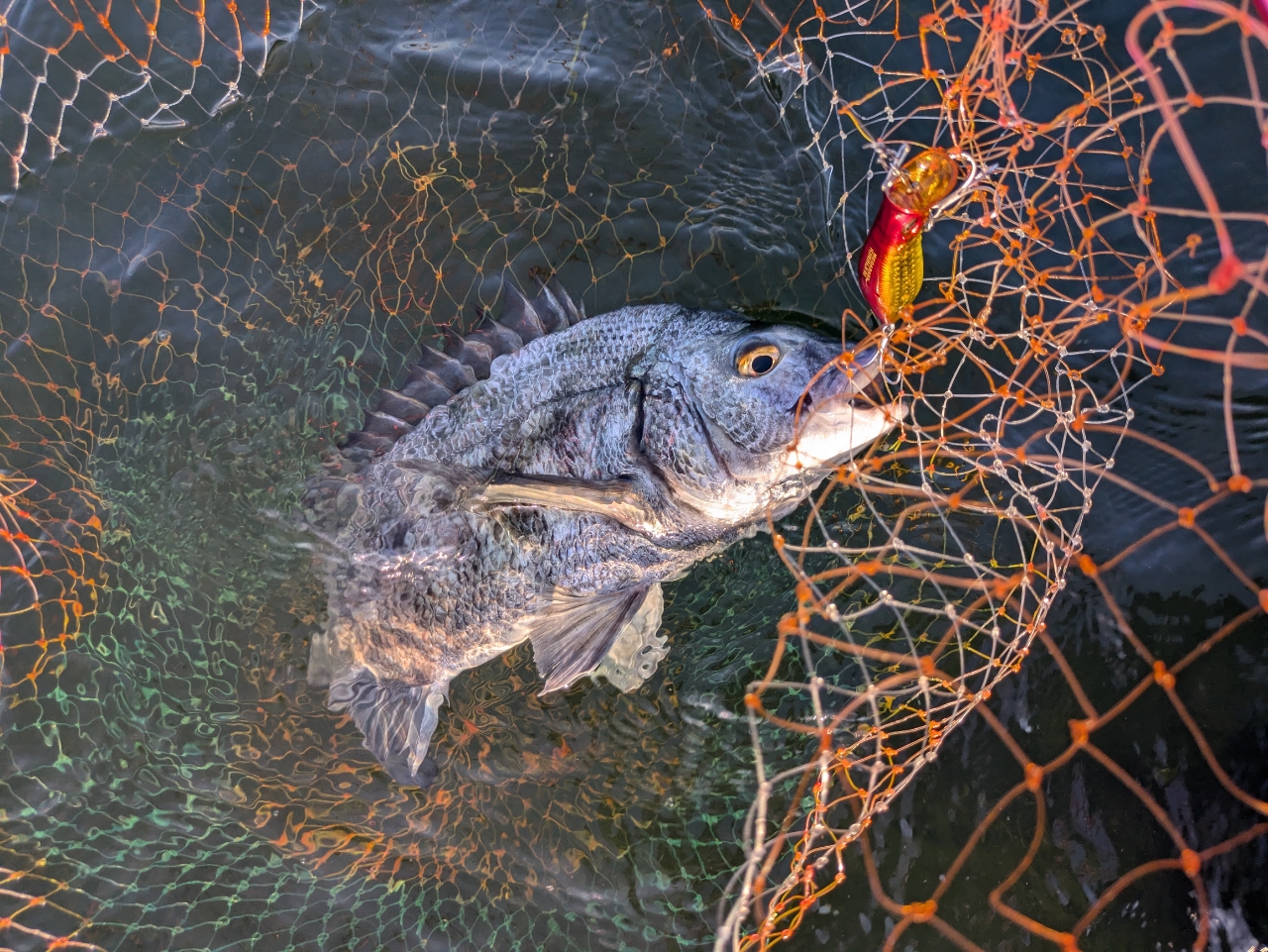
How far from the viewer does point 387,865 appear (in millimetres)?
4023

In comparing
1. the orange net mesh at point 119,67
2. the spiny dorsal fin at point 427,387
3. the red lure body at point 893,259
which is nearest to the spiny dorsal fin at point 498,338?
the spiny dorsal fin at point 427,387

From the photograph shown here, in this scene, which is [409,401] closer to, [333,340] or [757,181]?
[333,340]

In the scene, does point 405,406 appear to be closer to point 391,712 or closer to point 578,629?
point 578,629

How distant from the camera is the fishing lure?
322 centimetres

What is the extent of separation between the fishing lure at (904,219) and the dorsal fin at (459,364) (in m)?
1.27

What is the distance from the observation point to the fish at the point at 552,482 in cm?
325

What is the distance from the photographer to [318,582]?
402 cm

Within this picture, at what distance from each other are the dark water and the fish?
11.5 inches

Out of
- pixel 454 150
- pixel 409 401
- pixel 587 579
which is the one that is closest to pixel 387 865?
pixel 587 579

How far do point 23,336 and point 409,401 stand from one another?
1.97 meters

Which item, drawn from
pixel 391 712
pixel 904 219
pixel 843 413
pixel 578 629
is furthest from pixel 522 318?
pixel 391 712

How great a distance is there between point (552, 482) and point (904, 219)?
172 cm

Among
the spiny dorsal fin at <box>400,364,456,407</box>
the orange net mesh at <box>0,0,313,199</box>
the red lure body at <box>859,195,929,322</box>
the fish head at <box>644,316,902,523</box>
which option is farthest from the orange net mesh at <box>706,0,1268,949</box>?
the orange net mesh at <box>0,0,313,199</box>

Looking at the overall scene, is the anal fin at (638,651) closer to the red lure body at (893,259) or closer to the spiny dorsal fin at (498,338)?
the spiny dorsal fin at (498,338)
